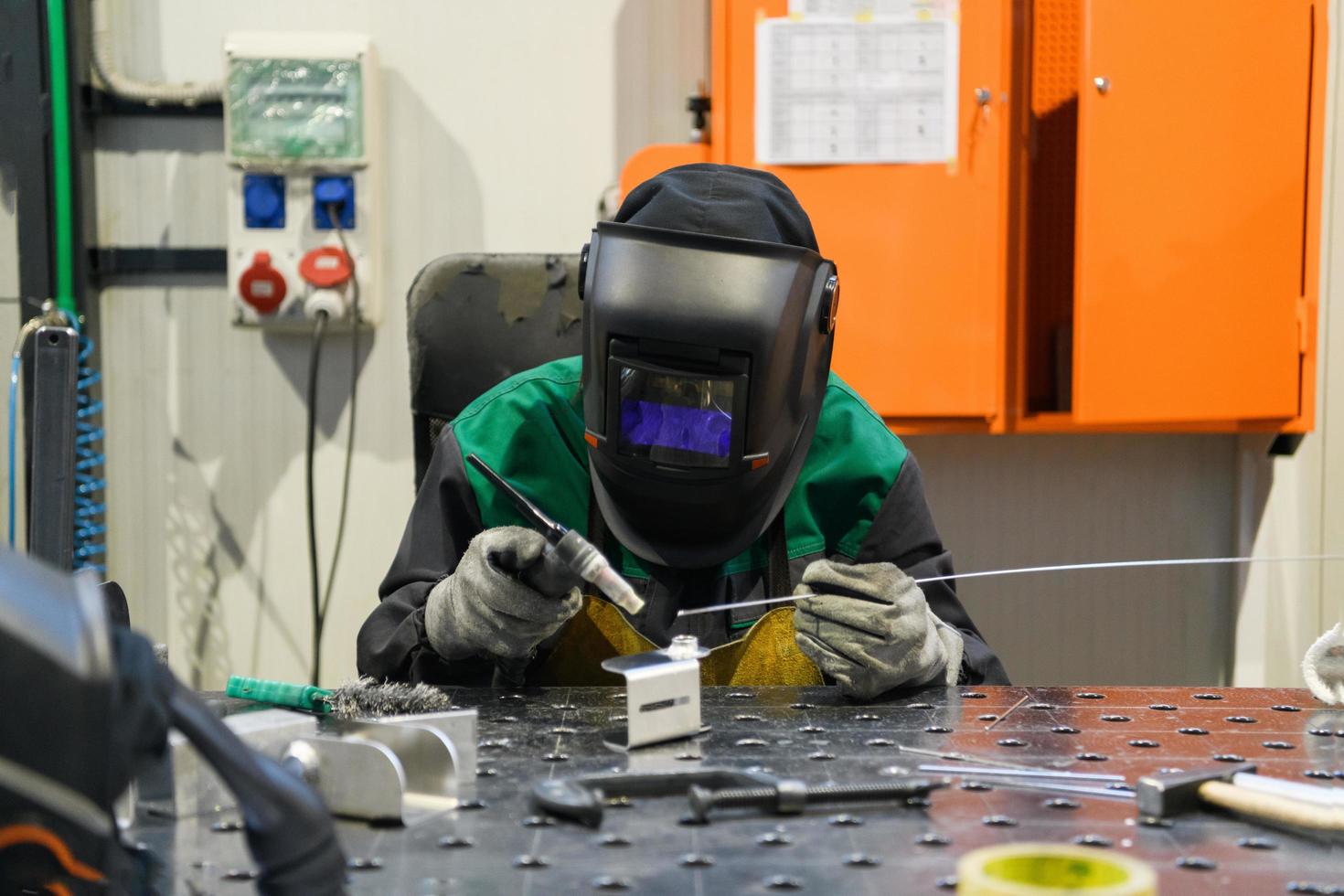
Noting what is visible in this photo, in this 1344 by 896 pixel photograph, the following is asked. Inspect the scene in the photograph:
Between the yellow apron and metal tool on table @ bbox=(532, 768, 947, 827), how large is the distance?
19.1 inches

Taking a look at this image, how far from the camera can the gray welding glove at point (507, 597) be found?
44.6 inches

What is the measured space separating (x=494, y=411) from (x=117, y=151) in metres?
1.40

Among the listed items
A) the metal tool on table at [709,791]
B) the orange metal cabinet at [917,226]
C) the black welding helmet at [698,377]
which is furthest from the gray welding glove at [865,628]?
the orange metal cabinet at [917,226]

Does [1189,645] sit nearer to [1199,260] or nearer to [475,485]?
[1199,260]

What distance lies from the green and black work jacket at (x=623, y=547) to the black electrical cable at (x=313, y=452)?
987mm

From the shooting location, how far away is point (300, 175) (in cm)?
233

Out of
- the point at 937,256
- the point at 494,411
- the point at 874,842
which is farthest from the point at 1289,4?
the point at 874,842

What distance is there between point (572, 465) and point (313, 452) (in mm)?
1155

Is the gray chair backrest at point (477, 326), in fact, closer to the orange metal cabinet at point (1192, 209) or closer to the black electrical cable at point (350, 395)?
the black electrical cable at point (350, 395)

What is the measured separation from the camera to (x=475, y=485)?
1.43 meters

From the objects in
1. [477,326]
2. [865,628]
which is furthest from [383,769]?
[477,326]

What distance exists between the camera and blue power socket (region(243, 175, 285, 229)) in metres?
2.32

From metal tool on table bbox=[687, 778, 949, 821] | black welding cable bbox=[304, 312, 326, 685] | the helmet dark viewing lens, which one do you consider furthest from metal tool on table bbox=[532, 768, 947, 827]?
black welding cable bbox=[304, 312, 326, 685]

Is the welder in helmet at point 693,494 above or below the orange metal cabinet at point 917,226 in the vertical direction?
below
